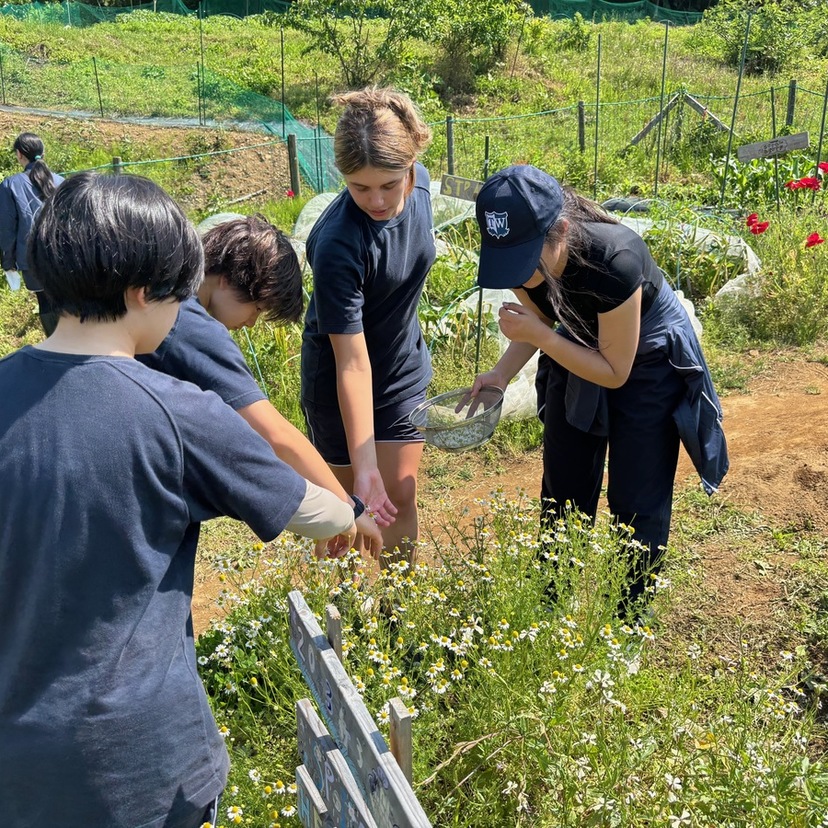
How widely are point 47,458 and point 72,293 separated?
0.23 m

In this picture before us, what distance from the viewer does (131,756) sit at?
1.33 m

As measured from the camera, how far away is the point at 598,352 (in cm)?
227

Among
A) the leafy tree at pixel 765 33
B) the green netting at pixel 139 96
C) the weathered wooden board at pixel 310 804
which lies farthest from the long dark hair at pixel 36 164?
the leafy tree at pixel 765 33

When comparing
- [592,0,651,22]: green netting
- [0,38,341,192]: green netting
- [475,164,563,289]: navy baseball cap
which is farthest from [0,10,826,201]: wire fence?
[475,164,563,289]: navy baseball cap

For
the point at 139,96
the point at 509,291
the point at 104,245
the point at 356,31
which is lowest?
the point at 509,291

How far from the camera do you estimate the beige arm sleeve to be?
1.47 metres

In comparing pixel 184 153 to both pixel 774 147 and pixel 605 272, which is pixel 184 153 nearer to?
pixel 774 147

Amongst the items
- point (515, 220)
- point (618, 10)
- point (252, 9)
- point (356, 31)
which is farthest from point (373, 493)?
point (618, 10)

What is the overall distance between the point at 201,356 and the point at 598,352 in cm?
110

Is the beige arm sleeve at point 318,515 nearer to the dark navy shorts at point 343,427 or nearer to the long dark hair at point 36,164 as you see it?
the dark navy shorts at point 343,427

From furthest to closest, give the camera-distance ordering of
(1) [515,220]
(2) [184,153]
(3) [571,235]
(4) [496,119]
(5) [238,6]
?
(5) [238,6] → (2) [184,153] → (4) [496,119] → (3) [571,235] → (1) [515,220]

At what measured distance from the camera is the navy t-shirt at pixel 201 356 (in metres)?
1.57

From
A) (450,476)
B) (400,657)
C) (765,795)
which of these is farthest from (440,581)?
(450,476)

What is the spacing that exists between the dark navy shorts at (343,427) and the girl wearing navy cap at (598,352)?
10.1 inches
